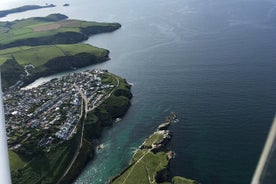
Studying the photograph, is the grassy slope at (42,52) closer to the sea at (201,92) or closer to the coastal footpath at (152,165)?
the sea at (201,92)

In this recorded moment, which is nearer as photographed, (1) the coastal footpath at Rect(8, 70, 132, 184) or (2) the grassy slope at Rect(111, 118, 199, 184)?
(2) the grassy slope at Rect(111, 118, 199, 184)

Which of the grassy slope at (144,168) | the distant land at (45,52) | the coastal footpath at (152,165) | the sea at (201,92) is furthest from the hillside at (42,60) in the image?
the grassy slope at (144,168)

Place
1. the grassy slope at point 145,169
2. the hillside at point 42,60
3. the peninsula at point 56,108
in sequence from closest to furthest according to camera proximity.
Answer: the grassy slope at point 145,169 → the peninsula at point 56,108 → the hillside at point 42,60

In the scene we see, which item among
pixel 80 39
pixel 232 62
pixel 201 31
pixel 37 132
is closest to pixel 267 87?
pixel 232 62

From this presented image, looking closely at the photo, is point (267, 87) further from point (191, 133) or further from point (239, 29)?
point (239, 29)

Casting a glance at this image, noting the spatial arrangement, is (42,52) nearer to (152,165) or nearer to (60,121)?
(60,121)

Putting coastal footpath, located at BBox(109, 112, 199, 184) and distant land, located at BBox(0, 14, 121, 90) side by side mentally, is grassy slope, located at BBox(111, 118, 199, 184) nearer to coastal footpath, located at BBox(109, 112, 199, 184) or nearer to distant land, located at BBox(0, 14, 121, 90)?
coastal footpath, located at BBox(109, 112, 199, 184)

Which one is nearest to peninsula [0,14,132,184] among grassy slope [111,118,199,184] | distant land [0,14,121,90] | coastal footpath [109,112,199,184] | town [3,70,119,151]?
town [3,70,119,151]

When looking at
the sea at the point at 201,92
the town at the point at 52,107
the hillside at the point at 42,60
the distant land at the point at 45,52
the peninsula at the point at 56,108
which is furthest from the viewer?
the distant land at the point at 45,52
